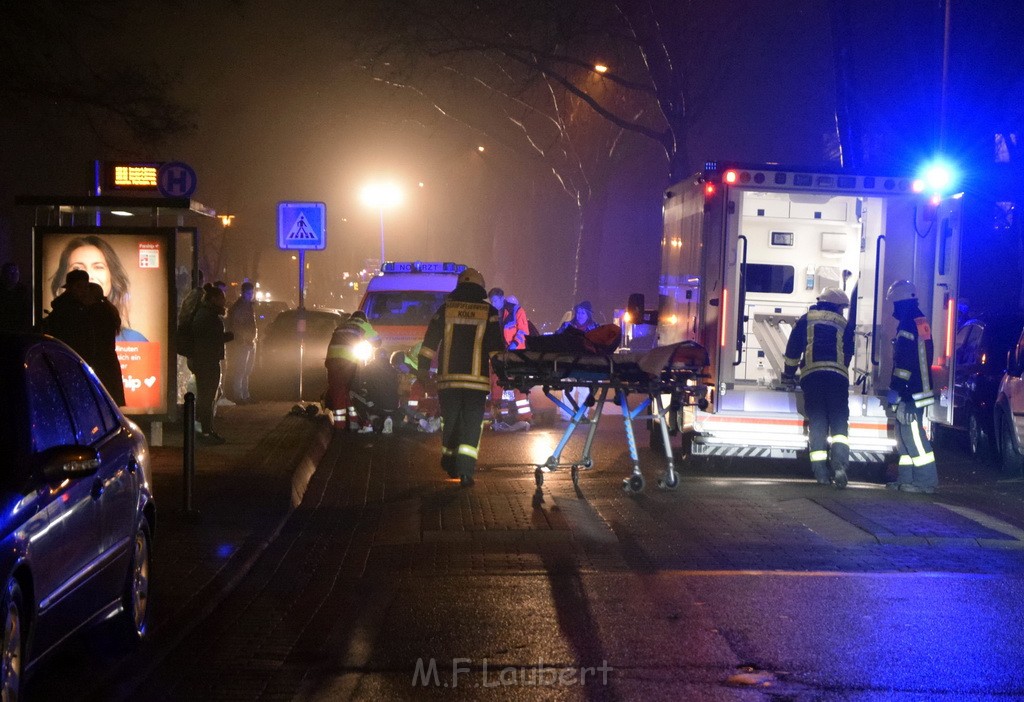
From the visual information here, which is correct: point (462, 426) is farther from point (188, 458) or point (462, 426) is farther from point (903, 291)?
point (903, 291)

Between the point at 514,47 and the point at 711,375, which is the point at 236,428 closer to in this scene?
the point at 711,375

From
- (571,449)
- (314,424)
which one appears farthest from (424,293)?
(571,449)

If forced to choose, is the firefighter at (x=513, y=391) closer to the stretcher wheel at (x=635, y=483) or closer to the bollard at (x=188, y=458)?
the stretcher wheel at (x=635, y=483)

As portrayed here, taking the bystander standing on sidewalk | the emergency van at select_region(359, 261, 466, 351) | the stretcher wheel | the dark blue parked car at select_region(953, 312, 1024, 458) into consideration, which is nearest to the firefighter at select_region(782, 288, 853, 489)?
the stretcher wheel

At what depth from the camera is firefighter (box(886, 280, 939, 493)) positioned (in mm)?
12125

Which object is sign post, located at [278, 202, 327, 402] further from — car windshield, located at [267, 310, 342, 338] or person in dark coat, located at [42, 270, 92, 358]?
person in dark coat, located at [42, 270, 92, 358]

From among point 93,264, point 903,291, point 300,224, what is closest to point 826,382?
point 903,291

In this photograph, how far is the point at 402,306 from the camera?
1955 cm

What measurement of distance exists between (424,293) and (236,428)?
4296 millimetres

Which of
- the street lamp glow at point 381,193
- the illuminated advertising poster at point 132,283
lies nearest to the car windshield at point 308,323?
the illuminated advertising poster at point 132,283

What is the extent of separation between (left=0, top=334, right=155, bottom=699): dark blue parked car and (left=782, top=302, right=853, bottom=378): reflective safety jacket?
7.47m

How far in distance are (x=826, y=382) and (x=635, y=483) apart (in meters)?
2.24

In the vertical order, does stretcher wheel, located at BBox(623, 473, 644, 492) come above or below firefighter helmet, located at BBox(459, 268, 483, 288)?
below

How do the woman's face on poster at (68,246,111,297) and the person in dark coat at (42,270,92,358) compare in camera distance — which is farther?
the woman's face on poster at (68,246,111,297)
